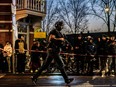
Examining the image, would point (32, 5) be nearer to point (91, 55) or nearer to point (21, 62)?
point (21, 62)

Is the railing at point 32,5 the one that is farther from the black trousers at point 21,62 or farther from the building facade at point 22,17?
the black trousers at point 21,62

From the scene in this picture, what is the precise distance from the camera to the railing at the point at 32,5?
31.6 meters

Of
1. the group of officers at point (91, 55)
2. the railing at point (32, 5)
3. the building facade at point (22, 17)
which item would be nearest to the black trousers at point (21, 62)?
the group of officers at point (91, 55)

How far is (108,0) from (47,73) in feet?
99.3

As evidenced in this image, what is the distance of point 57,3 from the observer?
59.3 metres

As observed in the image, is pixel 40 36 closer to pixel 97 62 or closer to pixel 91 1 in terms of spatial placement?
pixel 97 62

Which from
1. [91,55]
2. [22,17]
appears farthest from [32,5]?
[91,55]

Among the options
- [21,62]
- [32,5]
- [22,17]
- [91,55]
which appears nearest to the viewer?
[91,55]

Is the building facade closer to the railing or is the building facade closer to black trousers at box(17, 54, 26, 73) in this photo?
the railing

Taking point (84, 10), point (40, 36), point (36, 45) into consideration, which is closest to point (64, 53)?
point (36, 45)

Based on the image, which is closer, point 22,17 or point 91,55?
point 91,55

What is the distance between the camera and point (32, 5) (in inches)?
1289

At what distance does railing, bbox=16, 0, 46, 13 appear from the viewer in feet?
104

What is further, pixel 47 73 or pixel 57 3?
pixel 57 3
